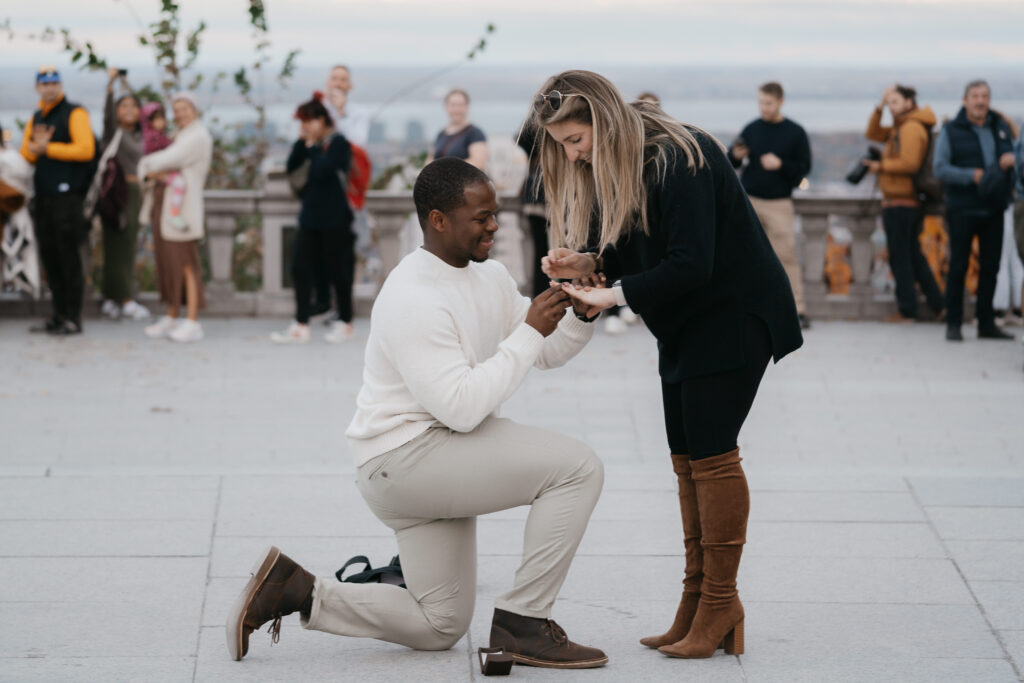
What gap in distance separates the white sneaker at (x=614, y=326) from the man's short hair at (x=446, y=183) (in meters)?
6.48

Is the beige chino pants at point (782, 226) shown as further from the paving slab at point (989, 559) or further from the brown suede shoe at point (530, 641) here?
the brown suede shoe at point (530, 641)

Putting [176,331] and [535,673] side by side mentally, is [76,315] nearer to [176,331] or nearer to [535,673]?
[176,331]

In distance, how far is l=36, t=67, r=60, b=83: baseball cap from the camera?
9.82 meters

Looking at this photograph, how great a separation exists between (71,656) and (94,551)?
41.4 inches

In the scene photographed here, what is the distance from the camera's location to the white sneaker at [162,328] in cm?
1011

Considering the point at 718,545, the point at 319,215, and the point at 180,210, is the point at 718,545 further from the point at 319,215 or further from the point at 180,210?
the point at 180,210

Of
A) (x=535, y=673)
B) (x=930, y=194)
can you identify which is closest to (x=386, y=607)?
(x=535, y=673)

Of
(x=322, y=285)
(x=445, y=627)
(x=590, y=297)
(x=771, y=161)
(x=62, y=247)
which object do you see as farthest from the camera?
(x=322, y=285)

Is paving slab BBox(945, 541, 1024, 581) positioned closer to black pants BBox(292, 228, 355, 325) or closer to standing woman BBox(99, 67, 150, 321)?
black pants BBox(292, 228, 355, 325)

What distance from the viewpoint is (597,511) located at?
19.1 feet

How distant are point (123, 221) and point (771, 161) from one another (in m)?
4.76

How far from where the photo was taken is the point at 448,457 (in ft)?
13.0

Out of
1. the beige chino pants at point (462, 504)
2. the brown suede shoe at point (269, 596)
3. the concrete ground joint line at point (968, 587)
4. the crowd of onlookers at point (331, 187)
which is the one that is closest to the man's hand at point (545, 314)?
the beige chino pants at point (462, 504)

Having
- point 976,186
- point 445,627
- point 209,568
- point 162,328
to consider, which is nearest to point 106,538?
point 209,568
